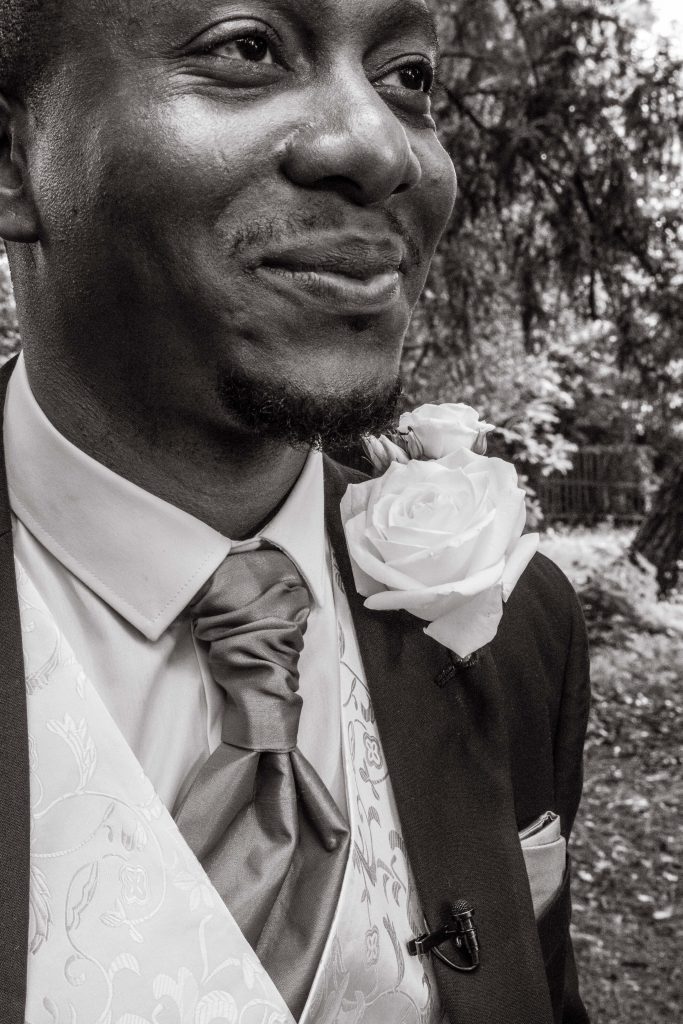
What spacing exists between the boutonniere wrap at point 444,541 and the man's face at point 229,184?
292 mm

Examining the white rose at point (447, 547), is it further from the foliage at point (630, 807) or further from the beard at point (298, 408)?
the foliage at point (630, 807)

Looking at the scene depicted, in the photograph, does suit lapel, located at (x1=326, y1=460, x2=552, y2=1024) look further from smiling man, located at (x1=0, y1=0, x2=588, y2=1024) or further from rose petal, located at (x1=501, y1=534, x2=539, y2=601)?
rose petal, located at (x1=501, y1=534, x2=539, y2=601)

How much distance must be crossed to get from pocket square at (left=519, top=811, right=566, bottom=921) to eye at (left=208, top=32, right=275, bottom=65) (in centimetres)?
147

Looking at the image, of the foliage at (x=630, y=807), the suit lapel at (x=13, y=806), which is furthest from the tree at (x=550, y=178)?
the suit lapel at (x=13, y=806)

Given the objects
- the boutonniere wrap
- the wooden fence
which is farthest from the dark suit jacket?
the wooden fence

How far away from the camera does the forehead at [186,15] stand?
4.98 feet

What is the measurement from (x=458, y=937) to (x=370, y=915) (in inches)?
8.3

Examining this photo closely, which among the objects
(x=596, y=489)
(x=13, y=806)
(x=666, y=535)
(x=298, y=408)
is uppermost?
(x=298, y=408)

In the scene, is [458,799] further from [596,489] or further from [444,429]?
[596,489]

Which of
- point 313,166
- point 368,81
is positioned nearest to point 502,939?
point 313,166

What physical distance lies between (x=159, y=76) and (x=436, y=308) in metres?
4.27

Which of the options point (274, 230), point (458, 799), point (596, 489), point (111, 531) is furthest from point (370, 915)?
point (596, 489)

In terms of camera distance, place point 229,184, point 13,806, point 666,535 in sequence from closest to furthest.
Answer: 1. point 13,806
2. point 229,184
3. point 666,535

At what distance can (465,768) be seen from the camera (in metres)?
1.88
